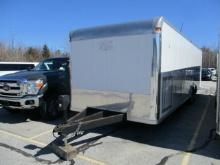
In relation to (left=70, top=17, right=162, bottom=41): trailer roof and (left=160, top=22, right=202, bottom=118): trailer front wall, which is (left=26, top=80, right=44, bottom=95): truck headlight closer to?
(left=70, top=17, right=162, bottom=41): trailer roof

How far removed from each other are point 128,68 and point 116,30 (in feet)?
3.14

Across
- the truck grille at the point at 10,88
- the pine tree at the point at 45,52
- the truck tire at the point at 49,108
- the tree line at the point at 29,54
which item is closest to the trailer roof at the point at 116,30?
the truck grille at the point at 10,88

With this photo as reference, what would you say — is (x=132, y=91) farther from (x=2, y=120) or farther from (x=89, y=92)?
(x=2, y=120)

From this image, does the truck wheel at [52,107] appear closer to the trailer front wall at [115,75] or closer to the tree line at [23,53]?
the trailer front wall at [115,75]

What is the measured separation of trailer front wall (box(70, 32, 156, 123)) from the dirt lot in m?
0.76

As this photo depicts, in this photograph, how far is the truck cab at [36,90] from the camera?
8.06 m

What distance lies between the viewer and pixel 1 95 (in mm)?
8539

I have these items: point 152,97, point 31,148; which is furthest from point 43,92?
point 152,97

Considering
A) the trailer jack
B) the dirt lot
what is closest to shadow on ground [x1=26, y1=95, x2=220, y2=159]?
the dirt lot

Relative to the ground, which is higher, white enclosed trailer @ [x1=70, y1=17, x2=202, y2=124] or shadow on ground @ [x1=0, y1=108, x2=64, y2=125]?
white enclosed trailer @ [x1=70, y1=17, x2=202, y2=124]

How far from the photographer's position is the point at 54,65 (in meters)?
9.73

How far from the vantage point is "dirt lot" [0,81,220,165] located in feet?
17.8

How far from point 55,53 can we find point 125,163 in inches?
2169

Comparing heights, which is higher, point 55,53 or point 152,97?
point 55,53
